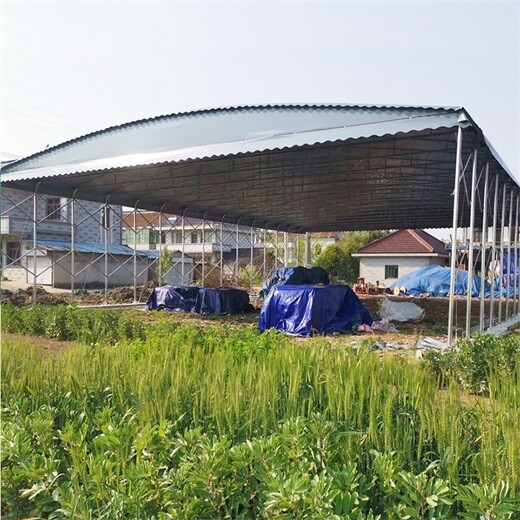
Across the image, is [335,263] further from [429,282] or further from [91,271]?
[91,271]

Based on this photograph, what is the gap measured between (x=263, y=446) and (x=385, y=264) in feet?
100

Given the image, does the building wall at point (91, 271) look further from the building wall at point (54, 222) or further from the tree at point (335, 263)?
the tree at point (335, 263)

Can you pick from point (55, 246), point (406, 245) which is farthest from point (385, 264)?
point (55, 246)

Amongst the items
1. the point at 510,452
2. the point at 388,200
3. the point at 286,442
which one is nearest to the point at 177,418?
the point at 286,442

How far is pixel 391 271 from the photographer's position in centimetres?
3144

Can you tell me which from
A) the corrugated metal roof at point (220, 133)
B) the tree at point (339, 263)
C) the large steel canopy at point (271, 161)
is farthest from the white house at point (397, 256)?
the corrugated metal roof at point (220, 133)

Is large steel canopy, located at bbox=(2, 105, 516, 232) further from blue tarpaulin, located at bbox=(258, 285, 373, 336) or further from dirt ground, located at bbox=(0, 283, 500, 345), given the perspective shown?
dirt ground, located at bbox=(0, 283, 500, 345)

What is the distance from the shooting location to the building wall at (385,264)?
101 ft

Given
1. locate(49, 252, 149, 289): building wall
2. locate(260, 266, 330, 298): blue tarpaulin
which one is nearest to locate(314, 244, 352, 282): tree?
locate(49, 252, 149, 289): building wall

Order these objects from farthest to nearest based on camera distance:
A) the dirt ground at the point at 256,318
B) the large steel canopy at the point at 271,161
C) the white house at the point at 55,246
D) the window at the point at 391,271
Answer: the window at the point at 391,271 < the white house at the point at 55,246 < the dirt ground at the point at 256,318 < the large steel canopy at the point at 271,161

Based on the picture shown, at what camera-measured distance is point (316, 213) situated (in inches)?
837

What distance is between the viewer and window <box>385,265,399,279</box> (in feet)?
102

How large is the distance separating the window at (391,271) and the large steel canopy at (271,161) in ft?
38.6

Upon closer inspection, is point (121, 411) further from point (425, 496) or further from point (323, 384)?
point (425, 496)
